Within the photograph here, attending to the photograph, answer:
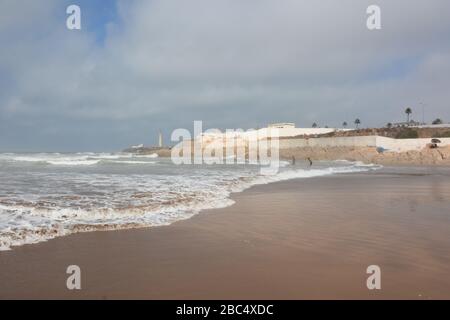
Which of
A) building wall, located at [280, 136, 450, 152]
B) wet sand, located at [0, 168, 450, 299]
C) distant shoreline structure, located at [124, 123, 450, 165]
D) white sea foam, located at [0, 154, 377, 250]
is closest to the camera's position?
wet sand, located at [0, 168, 450, 299]

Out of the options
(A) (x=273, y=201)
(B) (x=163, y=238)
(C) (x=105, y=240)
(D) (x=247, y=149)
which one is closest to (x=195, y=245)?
(B) (x=163, y=238)

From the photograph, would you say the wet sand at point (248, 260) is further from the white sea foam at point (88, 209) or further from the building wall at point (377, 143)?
the building wall at point (377, 143)

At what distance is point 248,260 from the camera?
4.97m

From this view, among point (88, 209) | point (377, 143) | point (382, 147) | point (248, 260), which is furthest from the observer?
point (377, 143)

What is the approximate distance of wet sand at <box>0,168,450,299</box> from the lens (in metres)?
3.91

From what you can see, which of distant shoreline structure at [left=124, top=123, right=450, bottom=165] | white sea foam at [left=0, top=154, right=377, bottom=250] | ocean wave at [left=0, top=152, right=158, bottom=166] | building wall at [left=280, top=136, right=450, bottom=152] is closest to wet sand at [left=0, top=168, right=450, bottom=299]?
white sea foam at [left=0, top=154, right=377, bottom=250]

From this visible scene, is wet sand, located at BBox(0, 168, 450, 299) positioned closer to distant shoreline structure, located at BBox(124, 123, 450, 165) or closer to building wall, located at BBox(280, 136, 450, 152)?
distant shoreline structure, located at BBox(124, 123, 450, 165)

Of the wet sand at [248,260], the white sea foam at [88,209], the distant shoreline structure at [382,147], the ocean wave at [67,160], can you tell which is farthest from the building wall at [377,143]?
the wet sand at [248,260]

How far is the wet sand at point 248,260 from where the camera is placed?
391 cm

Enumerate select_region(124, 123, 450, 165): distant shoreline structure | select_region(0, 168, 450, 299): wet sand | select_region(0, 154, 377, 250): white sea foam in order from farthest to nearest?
select_region(124, 123, 450, 165): distant shoreline structure, select_region(0, 154, 377, 250): white sea foam, select_region(0, 168, 450, 299): wet sand

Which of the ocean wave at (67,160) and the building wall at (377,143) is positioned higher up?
the building wall at (377,143)

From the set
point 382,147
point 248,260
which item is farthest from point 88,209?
point 382,147

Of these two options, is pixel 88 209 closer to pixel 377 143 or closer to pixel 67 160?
pixel 67 160

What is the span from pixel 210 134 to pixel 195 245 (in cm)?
9652
